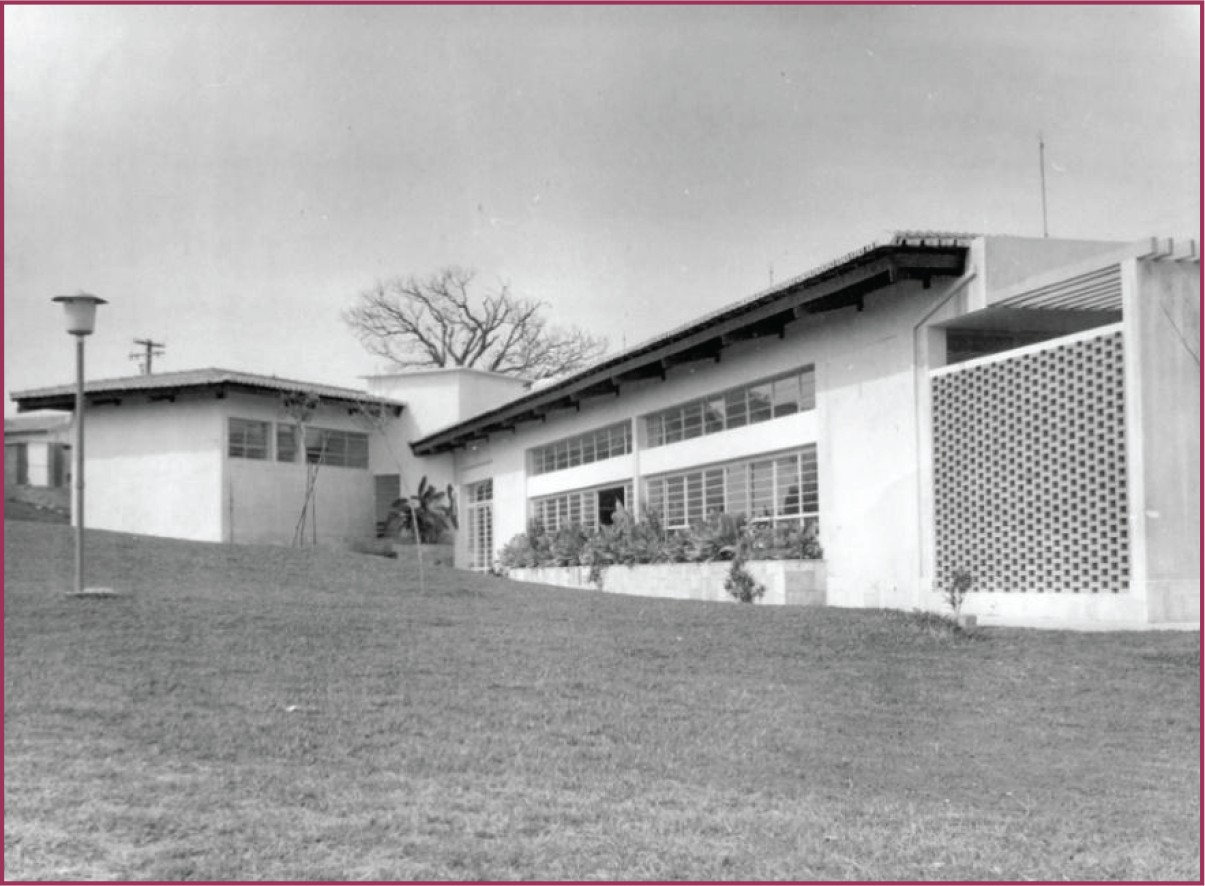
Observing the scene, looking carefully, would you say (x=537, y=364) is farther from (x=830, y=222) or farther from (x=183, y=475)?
(x=830, y=222)

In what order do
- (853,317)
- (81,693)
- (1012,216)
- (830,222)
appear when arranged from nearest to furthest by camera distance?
1. (81,693)
2. (830,222)
3. (1012,216)
4. (853,317)

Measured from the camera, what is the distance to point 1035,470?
43.1ft

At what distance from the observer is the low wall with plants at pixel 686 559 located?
16.6 meters

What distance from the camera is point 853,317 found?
16.1 m

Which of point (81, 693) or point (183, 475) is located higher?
point (183, 475)

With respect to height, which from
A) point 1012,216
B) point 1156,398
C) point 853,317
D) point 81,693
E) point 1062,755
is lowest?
point 1062,755

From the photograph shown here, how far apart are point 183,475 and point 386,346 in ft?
19.5

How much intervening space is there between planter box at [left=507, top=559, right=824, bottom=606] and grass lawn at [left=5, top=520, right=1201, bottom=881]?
13.4 ft

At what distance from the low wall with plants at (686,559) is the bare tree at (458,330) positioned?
4123mm

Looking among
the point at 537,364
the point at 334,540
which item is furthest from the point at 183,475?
the point at 537,364

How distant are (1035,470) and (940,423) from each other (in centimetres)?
164

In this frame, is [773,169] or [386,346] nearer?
[773,169]

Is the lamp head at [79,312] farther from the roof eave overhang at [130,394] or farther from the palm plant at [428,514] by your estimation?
the palm plant at [428,514]

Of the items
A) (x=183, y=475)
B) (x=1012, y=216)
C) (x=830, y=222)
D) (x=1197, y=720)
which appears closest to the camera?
(x=1197, y=720)
